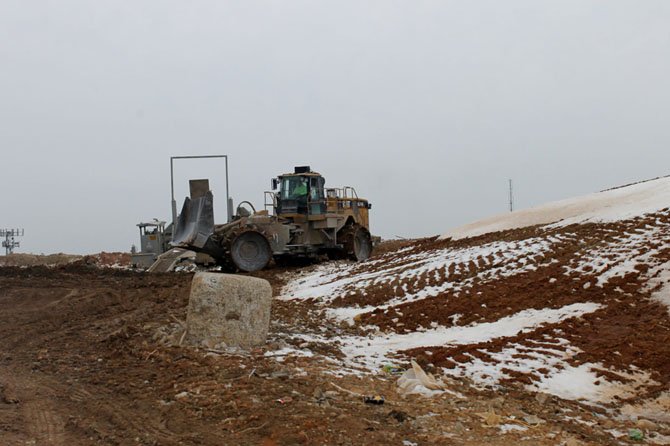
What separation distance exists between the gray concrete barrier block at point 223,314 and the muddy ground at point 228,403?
10.5 inches

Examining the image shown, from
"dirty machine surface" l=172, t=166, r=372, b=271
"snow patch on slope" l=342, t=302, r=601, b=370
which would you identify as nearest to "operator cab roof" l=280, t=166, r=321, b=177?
"dirty machine surface" l=172, t=166, r=372, b=271

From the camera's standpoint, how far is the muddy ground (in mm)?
5797

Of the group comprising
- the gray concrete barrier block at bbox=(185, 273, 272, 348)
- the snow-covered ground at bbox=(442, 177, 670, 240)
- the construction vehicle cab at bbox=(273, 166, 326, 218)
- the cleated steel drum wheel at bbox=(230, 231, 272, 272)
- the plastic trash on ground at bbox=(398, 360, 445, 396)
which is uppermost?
the construction vehicle cab at bbox=(273, 166, 326, 218)

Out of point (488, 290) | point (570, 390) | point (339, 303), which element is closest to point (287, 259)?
point (339, 303)

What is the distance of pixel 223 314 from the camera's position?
8.84 m

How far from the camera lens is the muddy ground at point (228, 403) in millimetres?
5797

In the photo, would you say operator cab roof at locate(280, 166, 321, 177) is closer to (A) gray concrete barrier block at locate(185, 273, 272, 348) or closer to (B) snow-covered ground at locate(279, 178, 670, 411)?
(B) snow-covered ground at locate(279, 178, 670, 411)

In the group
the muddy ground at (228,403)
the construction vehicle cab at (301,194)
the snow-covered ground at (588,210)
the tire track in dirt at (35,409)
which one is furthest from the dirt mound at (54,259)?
the tire track in dirt at (35,409)

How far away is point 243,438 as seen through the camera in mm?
5645

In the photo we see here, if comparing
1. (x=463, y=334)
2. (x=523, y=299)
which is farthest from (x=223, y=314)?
(x=523, y=299)

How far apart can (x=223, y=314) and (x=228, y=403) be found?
2471 millimetres

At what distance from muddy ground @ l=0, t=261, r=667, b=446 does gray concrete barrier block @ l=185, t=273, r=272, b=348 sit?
0.27 meters

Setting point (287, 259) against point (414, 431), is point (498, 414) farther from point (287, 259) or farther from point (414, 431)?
point (287, 259)

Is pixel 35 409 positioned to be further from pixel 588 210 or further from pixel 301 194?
pixel 588 210
